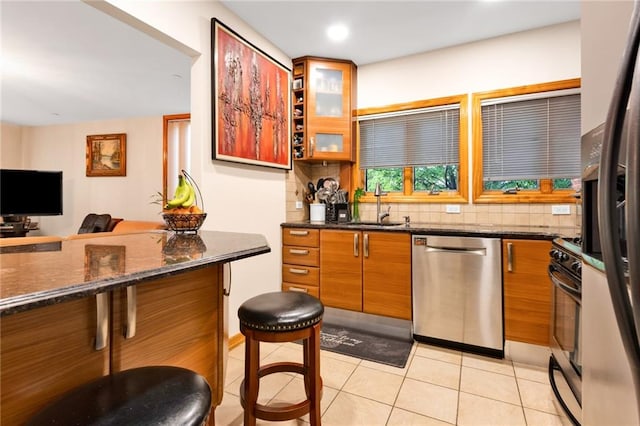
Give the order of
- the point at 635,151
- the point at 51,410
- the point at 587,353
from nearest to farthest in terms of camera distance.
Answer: the point at 635,151, the point at 51,410, the point at 587,353

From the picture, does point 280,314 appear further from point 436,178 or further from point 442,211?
point 436,178

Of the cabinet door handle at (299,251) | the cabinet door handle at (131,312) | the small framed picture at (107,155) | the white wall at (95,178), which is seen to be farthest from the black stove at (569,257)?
the small framed picture at (107,155)

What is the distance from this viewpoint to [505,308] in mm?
2180

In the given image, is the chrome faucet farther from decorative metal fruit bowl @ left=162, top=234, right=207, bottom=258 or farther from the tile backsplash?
decorative metal fruit bowl @ left=162, top=234, right=207, bottom=258

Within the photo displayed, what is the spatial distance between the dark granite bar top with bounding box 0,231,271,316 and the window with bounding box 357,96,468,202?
2354 mm

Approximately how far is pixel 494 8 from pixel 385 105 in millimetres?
1185

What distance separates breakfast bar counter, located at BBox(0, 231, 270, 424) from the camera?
64cm

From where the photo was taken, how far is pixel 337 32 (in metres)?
2.69

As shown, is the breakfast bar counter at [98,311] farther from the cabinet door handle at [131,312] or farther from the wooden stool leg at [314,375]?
the wooden stool leg at [314,375]

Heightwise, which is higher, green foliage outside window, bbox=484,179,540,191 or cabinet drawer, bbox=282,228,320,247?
green foliage outside window, bbox=484,179,540,191

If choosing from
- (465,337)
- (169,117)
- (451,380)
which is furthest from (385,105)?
(169,117)

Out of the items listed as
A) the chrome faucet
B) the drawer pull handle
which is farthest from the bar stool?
the chrome faucet

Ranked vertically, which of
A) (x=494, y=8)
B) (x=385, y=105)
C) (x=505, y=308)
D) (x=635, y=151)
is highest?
(x=494, y=8)

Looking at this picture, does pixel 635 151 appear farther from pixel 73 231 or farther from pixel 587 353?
pixel 73 231
